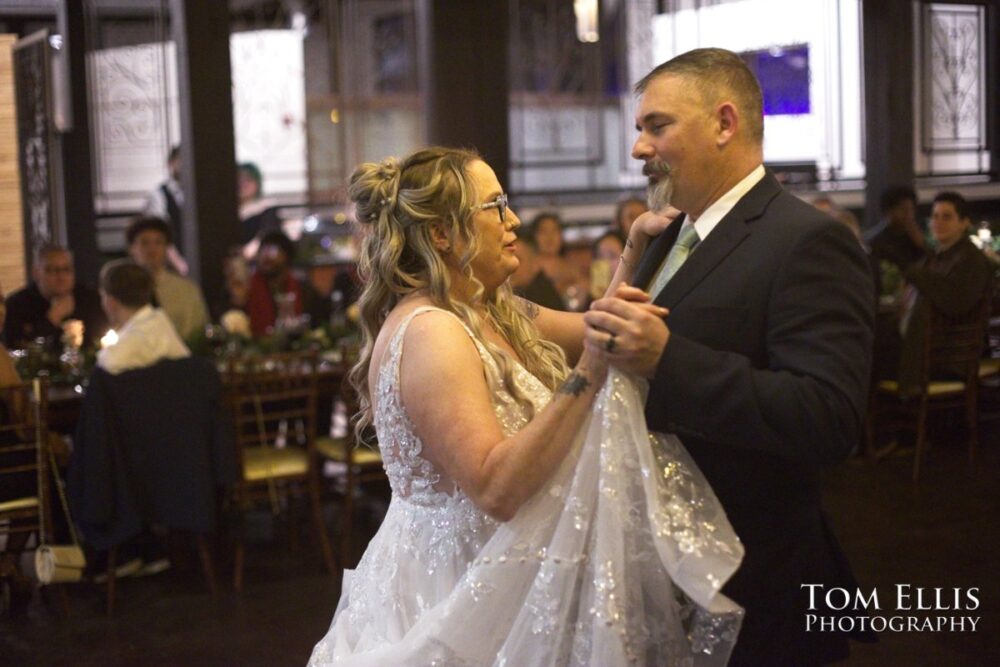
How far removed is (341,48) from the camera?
12.0 metres

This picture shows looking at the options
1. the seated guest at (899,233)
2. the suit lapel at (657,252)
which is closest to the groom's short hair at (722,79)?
the suit lapel at (657,252)

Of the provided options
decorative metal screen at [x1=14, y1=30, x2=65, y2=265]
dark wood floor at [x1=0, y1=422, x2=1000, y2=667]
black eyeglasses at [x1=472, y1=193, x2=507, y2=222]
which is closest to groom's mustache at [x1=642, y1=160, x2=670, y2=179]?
black eyeglasses at [x1=472, y1=193, x2=507, y2=222]

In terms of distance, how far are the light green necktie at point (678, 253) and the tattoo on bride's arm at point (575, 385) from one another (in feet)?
0.56

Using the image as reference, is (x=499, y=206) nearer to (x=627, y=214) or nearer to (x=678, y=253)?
(x=678, y=253)

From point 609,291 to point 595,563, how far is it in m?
0.51

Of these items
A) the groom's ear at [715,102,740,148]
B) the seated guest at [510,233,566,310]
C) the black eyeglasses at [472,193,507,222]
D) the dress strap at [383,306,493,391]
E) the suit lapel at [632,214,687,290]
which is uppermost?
the groom's ear at [715,102,740,148]

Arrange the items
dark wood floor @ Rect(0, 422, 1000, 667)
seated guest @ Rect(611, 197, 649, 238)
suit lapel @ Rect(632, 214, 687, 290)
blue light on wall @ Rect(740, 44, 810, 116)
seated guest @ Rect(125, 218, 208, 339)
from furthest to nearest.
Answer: blue light on wall @ Rect(740, 44, 810, 116) < seated guest @ Rect(611, 197, 649, 238) < seated guest @ Rect(125, 218, 208, 339) < dark wood floor @ Rect(0, 422, 1000, 667) < suit lapel @ Rect(632, 214, 687, 290)

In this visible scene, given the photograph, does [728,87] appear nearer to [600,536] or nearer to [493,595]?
[600,536]

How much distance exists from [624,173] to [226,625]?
8801mm

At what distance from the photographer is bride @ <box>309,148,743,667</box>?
5.94ft

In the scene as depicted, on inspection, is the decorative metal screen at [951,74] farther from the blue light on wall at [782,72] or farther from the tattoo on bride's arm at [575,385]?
the tattoo on bride's arm at [575,385]

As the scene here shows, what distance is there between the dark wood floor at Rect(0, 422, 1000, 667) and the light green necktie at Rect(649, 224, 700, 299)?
2.51 metres

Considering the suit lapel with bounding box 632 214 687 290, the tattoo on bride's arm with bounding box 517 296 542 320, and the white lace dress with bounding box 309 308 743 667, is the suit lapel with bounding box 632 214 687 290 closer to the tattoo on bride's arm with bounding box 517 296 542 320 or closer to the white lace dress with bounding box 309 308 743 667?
the white lace dress with bounding box 309 308 743 667

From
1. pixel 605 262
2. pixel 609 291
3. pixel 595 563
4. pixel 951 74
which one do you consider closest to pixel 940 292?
pixel 605 262
